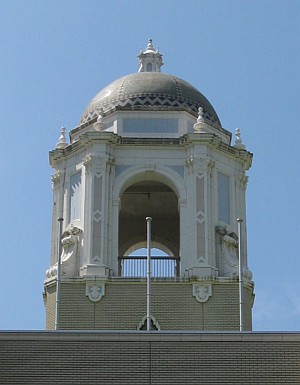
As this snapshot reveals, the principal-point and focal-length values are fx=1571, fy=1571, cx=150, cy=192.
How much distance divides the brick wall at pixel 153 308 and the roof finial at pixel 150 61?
9.43m

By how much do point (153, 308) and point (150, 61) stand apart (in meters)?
10.5

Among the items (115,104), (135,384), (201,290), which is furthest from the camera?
(115,104)

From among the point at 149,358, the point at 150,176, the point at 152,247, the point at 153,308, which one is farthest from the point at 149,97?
the point at 149,358

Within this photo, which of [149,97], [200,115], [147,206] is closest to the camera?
[200,115]

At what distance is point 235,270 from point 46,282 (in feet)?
18.6

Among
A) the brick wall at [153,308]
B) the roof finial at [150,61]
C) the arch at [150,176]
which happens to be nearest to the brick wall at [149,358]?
the brick wall at [153,308]

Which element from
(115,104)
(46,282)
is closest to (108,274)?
(46,282)

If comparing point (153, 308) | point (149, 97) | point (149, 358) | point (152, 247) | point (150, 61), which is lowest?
point (149, 358)

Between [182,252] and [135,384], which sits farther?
[182,252]

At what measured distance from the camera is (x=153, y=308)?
45.8 m

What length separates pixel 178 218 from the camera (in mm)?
52219

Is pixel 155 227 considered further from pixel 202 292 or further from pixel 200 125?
pixel 202 292

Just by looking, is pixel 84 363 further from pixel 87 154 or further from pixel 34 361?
pixel 87 154

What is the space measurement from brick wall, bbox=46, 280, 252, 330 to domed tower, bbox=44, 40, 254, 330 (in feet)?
0.10
